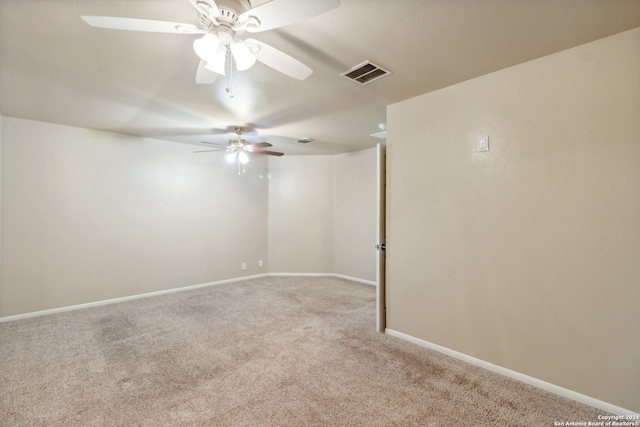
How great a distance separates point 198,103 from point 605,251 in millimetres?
3702

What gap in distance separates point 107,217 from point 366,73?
411 cm

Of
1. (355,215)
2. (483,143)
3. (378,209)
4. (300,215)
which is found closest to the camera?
A: (483,143)

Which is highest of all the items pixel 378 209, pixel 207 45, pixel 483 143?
pixel 207 45

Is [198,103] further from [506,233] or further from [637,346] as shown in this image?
[637,346]

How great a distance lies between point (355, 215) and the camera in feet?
18.9

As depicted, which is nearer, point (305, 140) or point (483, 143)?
point (483, 143)

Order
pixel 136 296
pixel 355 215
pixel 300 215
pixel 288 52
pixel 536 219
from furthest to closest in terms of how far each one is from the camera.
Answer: pixel 300 215 < pixel 355 215 < pixel 136 296 < pixel 536 219 < pixel 288 52

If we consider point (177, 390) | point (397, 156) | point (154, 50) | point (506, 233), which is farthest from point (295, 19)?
point (177, 390)

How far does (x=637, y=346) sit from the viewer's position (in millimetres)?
1819

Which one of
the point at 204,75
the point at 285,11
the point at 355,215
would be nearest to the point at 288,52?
the point at 204,75

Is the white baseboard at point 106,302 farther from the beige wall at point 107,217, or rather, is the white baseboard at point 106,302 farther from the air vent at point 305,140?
the air vent at point 305,140

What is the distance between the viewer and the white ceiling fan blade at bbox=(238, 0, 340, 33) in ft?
4.11

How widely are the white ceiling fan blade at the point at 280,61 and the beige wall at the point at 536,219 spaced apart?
5.09 feet

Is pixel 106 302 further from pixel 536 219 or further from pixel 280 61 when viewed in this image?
pixel 536 219
